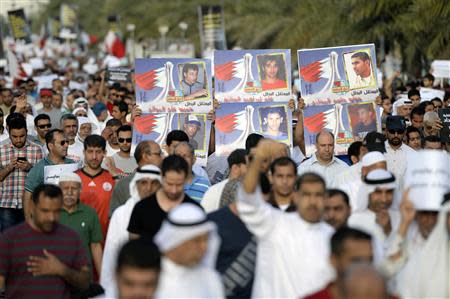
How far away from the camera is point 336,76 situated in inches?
614

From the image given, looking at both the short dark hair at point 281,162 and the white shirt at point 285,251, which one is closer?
the white shirt at point 285,251

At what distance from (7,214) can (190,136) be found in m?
2.25

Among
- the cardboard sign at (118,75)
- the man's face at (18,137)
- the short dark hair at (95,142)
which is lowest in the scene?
the short dark hair at (95,142)

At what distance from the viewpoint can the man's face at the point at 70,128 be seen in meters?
16.2

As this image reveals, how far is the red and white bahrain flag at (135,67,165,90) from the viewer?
15672 millimetres

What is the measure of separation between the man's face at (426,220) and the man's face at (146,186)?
3.17 meters

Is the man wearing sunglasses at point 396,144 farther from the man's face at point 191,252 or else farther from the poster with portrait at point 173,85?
the man's face at point 191,252

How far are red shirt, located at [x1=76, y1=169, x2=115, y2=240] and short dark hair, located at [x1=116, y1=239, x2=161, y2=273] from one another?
5.74 m

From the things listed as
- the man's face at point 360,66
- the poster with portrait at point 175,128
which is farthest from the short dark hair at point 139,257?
the man's face at point 360,66

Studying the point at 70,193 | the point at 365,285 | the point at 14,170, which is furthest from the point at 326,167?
the point at 365,285

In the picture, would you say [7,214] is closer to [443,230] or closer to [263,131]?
[263,131]

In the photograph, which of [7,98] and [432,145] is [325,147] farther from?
[7,98]

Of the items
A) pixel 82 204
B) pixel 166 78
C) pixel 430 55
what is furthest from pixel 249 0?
pixel 82 204

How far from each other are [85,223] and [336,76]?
5.00 meters
